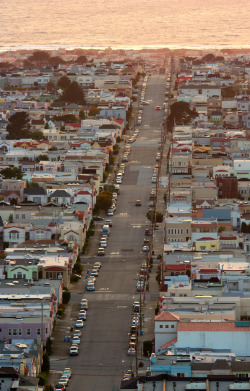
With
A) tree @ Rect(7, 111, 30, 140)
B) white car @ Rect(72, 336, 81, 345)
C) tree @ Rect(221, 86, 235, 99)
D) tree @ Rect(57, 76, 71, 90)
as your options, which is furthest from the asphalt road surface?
tree @ Rect(57, 76, 71, 90)

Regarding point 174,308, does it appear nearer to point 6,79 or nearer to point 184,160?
point 184,160

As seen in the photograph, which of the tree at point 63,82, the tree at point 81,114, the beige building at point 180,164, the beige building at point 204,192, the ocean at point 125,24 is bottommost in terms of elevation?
the beige building at point 204,192

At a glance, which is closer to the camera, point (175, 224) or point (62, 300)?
point (62, 300)

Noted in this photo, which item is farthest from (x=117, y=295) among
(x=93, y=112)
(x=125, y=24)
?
(x=125, y=24)

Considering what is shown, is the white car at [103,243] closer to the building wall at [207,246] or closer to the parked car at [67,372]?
the building wall at [207,246]

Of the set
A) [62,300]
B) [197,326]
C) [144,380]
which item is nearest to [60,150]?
[62,300]

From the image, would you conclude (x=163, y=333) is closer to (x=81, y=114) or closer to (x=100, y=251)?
(x=100, y=251)

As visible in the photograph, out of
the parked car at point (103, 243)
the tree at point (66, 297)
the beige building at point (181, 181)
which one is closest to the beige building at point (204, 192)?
the beige building at point (181, 181)
